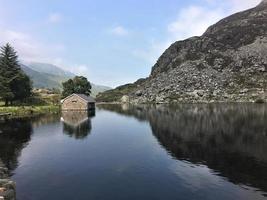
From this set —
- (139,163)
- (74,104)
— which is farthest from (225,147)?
(74,104)

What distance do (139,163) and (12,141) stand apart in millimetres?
34987

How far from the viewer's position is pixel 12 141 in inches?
2943

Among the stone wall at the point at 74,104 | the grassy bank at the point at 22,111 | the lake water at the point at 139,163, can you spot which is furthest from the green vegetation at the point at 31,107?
the lake water at the point at 139,163

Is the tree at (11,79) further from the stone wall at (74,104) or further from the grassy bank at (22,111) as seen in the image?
the stone wall at (74,104)

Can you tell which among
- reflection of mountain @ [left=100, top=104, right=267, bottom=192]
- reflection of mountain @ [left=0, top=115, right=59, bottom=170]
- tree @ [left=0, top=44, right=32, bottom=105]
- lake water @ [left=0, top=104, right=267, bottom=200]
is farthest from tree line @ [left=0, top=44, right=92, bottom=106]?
reflection of mountain @ [left=100, top=104, right=267, bottom=192]

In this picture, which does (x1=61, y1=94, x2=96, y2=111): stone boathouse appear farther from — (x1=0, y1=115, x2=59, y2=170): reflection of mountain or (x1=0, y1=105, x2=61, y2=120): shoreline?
(x1=0, y1=115, x2=59, y2=170): reflection of mountain

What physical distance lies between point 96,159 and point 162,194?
2171cm

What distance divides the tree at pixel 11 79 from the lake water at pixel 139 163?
54.2 meters

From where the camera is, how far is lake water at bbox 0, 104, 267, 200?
3922 centimetres

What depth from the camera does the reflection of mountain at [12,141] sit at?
185ft

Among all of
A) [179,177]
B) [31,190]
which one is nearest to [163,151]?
[179,177]

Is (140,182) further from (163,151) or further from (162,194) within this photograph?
(163,151)

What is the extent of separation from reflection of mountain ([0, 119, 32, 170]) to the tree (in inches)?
1431

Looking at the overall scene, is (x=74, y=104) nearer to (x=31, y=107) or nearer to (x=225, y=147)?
(x=31, y=107)
